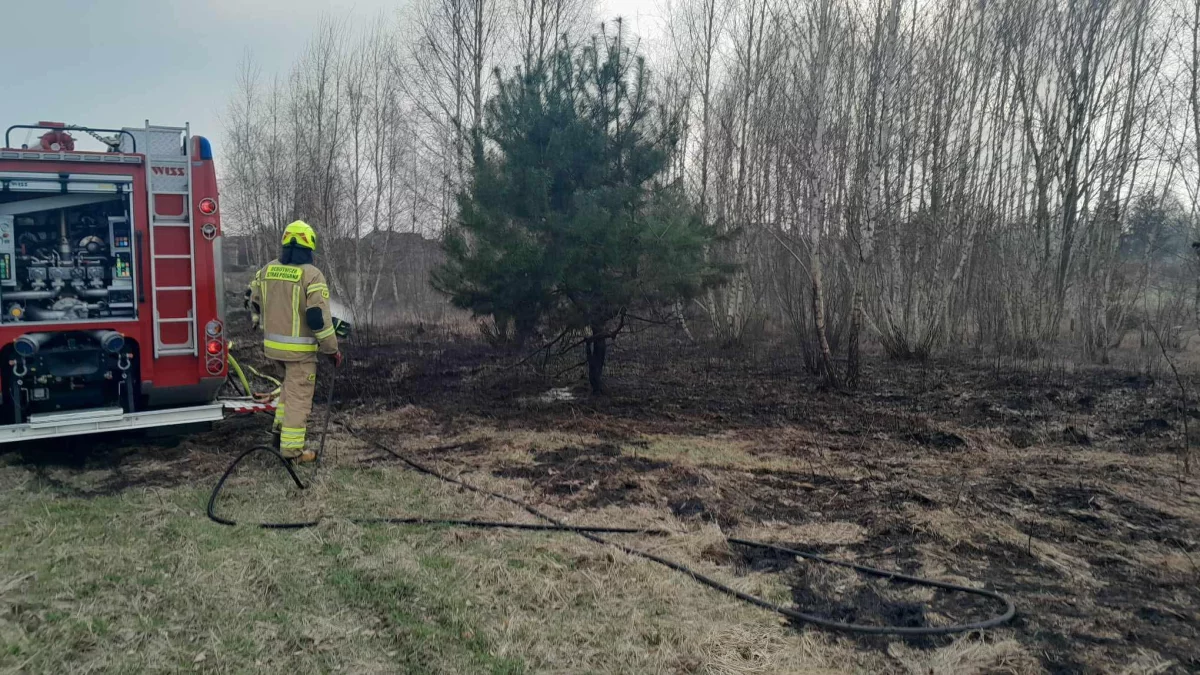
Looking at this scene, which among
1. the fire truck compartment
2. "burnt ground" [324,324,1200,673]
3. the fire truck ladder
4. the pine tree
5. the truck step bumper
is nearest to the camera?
"burnt ground" [324,324,1200,673]

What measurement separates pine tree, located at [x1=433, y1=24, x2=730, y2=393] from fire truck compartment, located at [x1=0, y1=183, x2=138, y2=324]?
3609 millimetres

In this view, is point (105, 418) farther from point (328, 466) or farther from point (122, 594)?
point (122, 594)

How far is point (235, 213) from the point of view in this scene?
33.1m

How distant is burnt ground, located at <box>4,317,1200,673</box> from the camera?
3.82 meters

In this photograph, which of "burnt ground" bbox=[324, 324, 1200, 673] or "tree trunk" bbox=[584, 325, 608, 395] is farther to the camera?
"tree trunk" bbox=[584, 325, 608, 395]

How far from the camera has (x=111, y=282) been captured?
651cm

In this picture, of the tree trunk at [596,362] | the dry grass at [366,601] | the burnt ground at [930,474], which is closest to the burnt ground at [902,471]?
the burnt ground at [930,474]

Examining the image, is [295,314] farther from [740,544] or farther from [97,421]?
[740,544]

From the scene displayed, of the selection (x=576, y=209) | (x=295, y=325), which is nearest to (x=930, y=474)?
(x=576, y=209)

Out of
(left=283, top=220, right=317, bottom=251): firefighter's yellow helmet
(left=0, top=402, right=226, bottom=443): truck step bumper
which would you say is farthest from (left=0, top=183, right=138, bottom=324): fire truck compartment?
(left=283, top=220, right=317, bottom=251): firefighter's yellow helmet

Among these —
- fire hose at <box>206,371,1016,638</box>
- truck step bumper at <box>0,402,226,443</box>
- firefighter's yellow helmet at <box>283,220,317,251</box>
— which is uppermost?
firefighter's yellow helmet at <box>283,220,317,251</box>

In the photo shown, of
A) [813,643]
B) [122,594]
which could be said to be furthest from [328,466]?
[813,643]

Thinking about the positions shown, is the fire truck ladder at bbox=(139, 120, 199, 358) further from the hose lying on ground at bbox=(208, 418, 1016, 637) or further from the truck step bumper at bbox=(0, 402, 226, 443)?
the hose lying on ground at bbox=(208, 418, 1016, 637)

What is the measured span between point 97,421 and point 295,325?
1927mm
